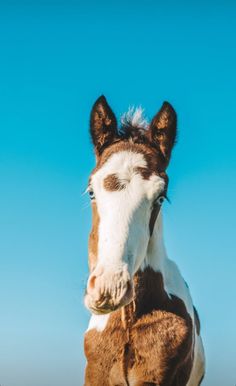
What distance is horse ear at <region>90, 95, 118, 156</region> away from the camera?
7.57m

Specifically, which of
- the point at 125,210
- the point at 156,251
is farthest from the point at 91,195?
the point at 156,251

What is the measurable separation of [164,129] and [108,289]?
8.34ft

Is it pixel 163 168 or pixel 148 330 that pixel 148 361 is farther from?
pixel 163 168

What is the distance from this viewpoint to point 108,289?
5.71m

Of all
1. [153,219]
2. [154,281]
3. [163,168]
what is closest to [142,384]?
[154,281]

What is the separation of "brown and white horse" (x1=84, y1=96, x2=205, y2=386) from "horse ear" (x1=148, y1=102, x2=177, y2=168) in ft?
0.04

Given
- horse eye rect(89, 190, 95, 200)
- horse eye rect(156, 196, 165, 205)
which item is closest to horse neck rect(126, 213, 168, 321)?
horse eye rect(156, 196, 165, 205)

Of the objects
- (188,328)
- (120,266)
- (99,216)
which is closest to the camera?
(120,266)

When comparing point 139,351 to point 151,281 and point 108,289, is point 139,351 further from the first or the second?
point 108,289

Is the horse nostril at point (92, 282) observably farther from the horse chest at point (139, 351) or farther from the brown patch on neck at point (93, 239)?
the horse chest at point (139, 351)

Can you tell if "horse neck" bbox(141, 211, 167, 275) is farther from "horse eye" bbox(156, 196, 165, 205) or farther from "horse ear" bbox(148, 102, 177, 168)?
"horse ear" bbox(148, 102, 177, 168)

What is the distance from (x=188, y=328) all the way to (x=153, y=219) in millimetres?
1263

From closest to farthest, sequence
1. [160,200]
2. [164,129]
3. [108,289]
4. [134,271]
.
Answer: [108,289] → [134,271] → [160,200] → [164,129]

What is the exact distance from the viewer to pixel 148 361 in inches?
262
